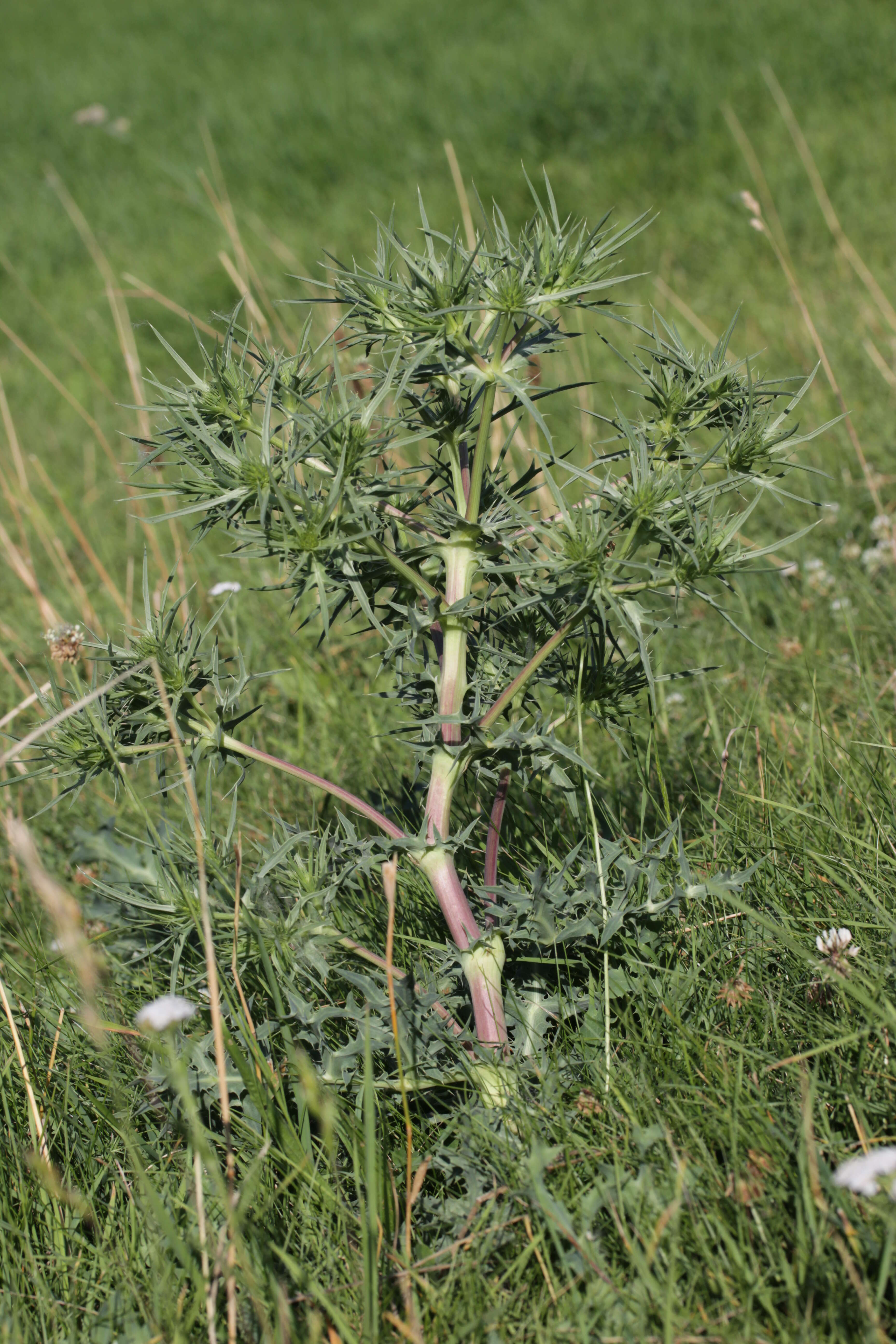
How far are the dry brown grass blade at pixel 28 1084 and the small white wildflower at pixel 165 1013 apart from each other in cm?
33

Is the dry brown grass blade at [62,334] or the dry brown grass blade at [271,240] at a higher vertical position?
the dry brown grass blade at [271,240]

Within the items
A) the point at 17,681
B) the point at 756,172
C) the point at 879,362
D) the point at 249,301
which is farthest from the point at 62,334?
the point at 879,362

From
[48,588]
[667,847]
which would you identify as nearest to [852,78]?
[48,588]

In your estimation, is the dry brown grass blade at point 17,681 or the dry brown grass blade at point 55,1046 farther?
the dry brown grass blade at point 17,681

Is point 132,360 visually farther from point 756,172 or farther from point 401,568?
point 756,172

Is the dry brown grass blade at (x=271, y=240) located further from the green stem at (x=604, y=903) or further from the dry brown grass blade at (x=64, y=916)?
the dry brown grass blade at (x=64, y=916)

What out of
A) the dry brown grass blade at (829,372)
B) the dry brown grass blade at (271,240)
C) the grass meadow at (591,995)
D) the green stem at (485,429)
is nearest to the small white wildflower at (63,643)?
the grass meadow at (591,995)

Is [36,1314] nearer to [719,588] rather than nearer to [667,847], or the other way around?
[667,847]

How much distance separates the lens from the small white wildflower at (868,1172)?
3.41 ft

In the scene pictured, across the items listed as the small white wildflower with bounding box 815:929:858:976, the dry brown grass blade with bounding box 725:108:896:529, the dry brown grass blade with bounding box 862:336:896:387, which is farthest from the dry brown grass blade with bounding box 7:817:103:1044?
the dry brown grass blade with bounding box 862:336:896:387

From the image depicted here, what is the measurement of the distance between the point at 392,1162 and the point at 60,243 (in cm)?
835

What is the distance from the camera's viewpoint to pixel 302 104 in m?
8.26

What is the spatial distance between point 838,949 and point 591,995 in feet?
1.17

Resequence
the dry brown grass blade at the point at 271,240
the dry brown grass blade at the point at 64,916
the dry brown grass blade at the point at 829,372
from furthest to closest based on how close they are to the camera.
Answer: the dry brown grass blade at the point at 271,240, the dry brown grass blade at the point at 829,372, the dry brown grass blade at the point at 64,916
